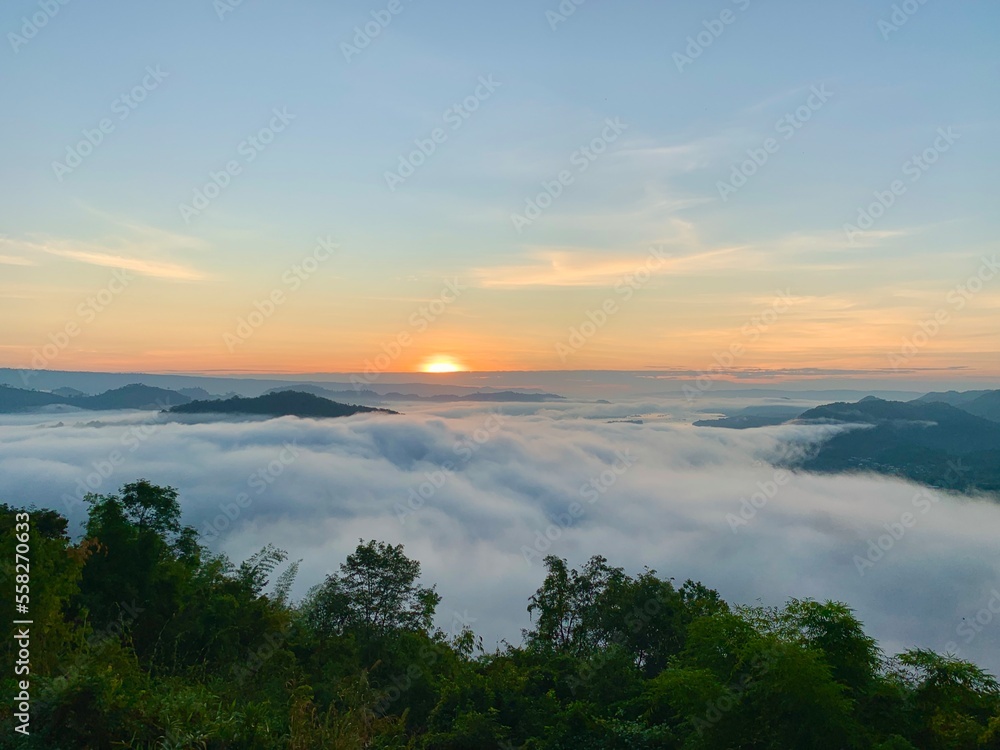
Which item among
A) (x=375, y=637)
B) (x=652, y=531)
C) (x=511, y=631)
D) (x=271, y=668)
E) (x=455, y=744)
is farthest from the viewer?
(x=652, y=531)

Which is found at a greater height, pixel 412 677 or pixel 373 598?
pixel 412 677

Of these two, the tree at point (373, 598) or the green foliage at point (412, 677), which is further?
the tree at point (373, 598)

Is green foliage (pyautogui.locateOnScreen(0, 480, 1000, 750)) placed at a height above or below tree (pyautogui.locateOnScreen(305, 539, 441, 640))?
above

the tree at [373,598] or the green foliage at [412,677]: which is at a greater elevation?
the green foliage at [412,677]

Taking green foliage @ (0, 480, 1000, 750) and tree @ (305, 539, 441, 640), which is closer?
green foliage @ (0, 480, 1000, 750)

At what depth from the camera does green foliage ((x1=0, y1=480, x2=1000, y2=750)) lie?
8.06m

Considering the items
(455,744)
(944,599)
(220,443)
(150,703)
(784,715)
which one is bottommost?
(944,599)

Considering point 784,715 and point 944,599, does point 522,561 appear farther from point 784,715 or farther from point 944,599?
point 784,715

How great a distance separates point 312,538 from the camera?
144 meters

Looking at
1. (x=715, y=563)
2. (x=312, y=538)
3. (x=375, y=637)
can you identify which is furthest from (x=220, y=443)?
(x=375, y=637)

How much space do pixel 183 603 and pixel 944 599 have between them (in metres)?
158

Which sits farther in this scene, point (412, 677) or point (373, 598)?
point (373, 598)

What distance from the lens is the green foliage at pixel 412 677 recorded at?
8.06 metres

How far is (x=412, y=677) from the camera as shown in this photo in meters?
21.7
